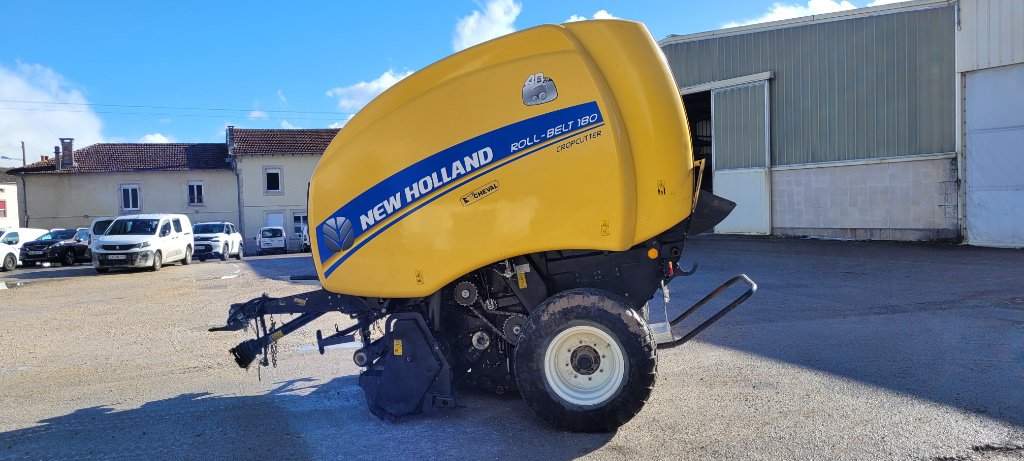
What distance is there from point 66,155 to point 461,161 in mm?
46081

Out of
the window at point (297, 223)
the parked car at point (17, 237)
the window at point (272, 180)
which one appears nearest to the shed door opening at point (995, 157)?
the parked car at point (17, 237)

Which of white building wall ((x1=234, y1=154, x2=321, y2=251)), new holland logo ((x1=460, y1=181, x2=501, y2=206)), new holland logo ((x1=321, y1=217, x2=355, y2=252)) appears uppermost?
white building wall ((x1=234, y1=154, x2=321, y2=251))

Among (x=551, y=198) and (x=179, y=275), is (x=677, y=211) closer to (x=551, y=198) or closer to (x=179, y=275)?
(x=551, y=198)

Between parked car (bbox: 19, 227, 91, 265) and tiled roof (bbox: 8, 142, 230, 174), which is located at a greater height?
tiled roof (bbox: 8, 142, 230, 174)

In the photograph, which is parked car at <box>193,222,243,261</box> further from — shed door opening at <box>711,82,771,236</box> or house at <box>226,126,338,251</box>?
shed door opening at <box>711,82,771,236</box>

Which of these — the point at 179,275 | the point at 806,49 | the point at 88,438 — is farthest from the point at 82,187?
the point at 88,438

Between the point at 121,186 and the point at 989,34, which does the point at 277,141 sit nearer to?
the point at 121,186

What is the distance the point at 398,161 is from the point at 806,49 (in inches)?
792

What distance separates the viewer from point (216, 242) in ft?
94.3

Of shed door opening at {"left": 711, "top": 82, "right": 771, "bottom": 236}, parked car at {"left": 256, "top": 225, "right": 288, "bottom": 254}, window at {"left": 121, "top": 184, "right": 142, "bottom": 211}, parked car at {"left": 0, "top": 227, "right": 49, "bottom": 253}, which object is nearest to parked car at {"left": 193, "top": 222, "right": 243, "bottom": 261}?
parked car at {"left": 256, "top": 225, "right": 288, "bottom": 254}

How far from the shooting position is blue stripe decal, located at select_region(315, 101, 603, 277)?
455 centimetres

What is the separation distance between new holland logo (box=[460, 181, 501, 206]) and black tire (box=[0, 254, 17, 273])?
27489mm

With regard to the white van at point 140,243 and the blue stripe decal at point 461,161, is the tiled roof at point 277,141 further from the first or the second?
the blue stripe decal at point 461,161

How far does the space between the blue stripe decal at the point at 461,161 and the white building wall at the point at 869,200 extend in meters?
18.3
